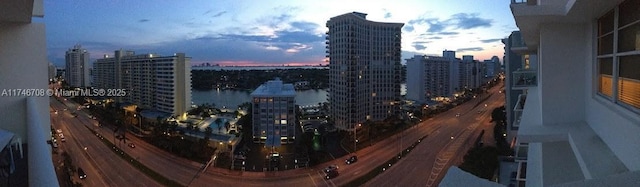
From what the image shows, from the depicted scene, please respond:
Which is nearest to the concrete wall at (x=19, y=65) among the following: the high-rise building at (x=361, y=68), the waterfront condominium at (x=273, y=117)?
the waterfront condominium at (x=273, y=117)

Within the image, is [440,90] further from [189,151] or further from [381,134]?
[189,151]

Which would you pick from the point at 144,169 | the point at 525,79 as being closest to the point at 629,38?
the point at 525,79

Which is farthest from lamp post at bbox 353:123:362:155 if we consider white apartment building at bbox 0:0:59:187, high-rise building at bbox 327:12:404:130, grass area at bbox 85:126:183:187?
white apartment building at bbox 0:0:59:187

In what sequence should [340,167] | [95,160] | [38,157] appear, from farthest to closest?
[95,160]
[340,167]
[38,157]

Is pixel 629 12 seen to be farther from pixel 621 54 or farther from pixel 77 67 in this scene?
pixel 77 67

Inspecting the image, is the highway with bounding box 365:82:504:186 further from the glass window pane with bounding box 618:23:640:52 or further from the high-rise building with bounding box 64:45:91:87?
the high-rise building with bounding box 64:45:91:87

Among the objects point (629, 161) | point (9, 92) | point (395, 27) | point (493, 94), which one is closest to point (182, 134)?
point (395, 27)
